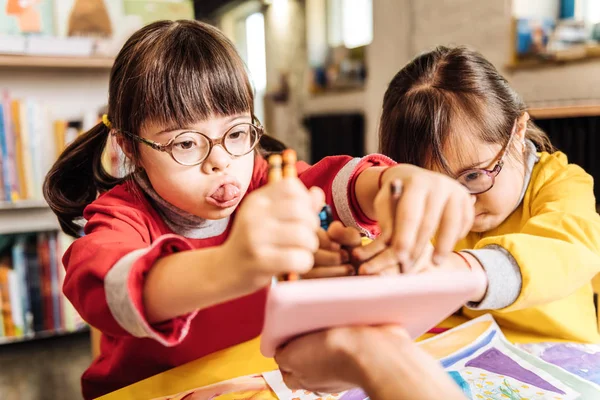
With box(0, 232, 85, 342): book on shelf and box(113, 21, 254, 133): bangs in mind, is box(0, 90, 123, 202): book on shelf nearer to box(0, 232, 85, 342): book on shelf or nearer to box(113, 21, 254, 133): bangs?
box(0, 232, 85, 342): book on shelf

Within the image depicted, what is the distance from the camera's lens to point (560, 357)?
0.73m

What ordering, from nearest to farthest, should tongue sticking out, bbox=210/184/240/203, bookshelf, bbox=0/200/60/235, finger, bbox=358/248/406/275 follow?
finger, bbox=358/248/406/275
tongue sticking out, bbox=210/184/240/203
bookshelf, bbox=0/200/60/235

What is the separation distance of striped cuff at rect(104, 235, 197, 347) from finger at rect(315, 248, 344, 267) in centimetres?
12

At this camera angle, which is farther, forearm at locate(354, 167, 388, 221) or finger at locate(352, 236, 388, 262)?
forearm at locate(354, 167, 388, 221)

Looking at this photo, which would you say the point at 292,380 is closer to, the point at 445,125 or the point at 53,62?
the point at 445,125

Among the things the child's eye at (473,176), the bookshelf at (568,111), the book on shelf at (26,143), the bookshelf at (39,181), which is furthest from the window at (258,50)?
the child's eye at (473,176)

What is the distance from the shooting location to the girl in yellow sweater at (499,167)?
2.41 feet

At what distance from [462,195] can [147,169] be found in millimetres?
473

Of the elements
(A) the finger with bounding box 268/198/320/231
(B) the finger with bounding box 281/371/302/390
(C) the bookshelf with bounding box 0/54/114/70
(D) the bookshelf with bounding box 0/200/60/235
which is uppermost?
(C) the bookshelf with bounding box 0/54/114/70

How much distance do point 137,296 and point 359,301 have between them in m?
0.20

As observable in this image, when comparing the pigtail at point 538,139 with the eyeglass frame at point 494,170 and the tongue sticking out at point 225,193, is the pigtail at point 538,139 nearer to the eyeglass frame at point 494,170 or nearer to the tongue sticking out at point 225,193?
the eyeglass frame at point 494,170

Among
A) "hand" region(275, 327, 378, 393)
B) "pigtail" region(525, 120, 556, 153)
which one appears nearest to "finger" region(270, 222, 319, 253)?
"hand" region(275, 327, 378, 393)

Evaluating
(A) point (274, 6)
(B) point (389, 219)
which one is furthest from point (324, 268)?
(A) point (274, 6)

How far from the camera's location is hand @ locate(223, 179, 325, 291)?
0.36m
